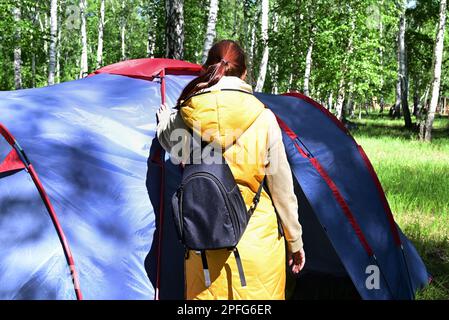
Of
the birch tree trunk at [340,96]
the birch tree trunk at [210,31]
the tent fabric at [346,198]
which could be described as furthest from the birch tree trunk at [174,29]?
the birch tree trunk at [340,96]

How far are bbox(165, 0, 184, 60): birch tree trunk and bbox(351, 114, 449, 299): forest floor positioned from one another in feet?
13.2

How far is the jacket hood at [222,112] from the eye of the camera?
2.17m

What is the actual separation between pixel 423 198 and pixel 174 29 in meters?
4.73

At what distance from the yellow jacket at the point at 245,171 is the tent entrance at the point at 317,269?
2.26 metres

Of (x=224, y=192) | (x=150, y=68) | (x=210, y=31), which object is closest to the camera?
(x=224, y=192)

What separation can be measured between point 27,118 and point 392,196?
215 inches

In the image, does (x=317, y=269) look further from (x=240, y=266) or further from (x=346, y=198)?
(x=240, y=266)

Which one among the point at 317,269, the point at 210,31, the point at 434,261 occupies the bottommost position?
the point at 317,269

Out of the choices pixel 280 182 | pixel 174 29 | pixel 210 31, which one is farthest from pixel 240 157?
pixel 210 31

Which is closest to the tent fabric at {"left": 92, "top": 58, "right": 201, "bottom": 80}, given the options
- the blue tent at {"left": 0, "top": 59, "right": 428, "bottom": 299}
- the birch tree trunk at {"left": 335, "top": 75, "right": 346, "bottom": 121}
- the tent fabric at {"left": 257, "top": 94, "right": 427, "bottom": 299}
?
the blue tent at {"left": 0, "top": 59, "right": 428, "bottom": 299}

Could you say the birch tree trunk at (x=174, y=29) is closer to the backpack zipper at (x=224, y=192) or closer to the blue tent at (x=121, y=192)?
the blue tent at (x=121, y=192)

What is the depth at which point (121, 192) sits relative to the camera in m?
3.21

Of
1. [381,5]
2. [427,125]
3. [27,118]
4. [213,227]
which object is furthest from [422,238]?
[381,5]

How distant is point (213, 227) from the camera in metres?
2.17
